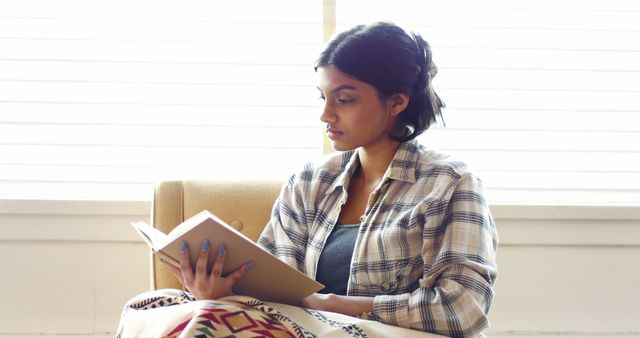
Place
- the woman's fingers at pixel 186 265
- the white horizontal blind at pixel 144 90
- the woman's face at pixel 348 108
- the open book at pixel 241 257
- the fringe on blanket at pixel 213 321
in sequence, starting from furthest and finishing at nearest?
the white horizontal blind at pixel 144 90, the woman's face at pixel 348 108, the woman's fingers at pixel 186 265, the open book at pixel 241 257, the fringe on blanket at pixel 213 321

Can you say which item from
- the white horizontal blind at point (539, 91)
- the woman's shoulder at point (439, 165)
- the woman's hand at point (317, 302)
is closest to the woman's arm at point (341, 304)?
the woman's hand at point (317, 302)

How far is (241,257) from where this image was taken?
1.71m

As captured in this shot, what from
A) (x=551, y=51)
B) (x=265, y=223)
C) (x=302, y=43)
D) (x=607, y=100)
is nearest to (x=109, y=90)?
(x=302, y=43)

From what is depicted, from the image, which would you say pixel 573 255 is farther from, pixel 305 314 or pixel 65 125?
pixel 65 125

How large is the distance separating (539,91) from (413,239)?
1150 mm

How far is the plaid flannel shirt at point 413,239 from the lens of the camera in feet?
5.83

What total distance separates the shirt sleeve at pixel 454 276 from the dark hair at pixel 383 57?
28 cm

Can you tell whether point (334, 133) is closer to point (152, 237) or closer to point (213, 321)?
point (152, 237)

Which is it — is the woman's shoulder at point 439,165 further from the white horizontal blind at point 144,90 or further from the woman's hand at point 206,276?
the white horizontal blind at point 144,90

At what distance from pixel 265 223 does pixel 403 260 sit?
16.9 inches

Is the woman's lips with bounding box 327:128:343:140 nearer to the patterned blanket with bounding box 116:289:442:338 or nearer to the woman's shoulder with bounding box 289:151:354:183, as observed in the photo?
the woman's shoulder with bounding box 289:151:354:183

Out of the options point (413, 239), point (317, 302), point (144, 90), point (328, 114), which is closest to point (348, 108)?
point (328, 114)

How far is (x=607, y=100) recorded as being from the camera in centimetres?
285

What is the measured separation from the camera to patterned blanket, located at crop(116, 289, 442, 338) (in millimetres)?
1483
